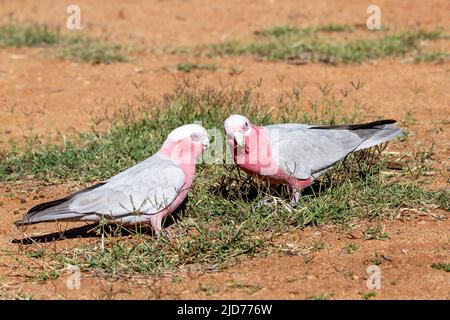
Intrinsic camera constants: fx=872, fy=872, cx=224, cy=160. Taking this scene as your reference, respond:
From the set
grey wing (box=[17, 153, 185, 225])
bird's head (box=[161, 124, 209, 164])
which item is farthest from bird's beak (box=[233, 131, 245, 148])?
grey wing (box=[17, 153, 185, 225])

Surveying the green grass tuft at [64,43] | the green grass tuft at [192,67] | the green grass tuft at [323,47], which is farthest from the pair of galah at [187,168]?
the green grass tuft at [64,43]

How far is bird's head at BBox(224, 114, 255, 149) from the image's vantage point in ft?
16.6

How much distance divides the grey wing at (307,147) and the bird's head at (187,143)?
44 centimetres

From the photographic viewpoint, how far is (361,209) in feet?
16.9

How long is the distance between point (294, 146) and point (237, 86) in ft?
9.29

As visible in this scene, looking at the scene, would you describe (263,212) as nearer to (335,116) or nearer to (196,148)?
(196,148)

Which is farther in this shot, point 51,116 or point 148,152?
point 51,116

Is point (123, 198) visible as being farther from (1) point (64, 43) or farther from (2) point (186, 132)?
(1) point (64, 43)

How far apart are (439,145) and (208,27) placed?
4499 mm

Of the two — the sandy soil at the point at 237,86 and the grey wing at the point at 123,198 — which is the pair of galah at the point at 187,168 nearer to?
the grey wing at the point at 123,198

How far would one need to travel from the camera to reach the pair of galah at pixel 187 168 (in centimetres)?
495

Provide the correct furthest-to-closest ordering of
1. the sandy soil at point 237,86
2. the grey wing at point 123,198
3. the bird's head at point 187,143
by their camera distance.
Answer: the bird's head at point 187,143 → the grey wing at point 123,198 → the sandy soil at point 237,86

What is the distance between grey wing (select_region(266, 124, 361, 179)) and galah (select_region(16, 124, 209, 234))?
0.47 m
